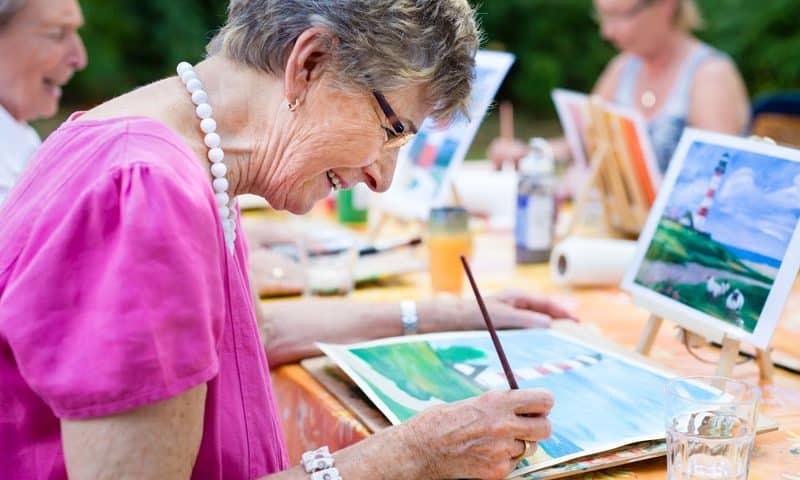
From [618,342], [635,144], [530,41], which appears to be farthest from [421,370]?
[530,41]

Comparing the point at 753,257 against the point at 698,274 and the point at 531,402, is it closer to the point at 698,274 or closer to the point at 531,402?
the point at 698,274

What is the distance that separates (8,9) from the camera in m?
2.24

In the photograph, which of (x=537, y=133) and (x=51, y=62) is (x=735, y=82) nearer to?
(x=51, y=62)

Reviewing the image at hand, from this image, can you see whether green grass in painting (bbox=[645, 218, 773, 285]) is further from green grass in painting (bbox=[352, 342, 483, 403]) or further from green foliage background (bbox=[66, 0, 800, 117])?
green foliage background (bbox=[66, 0, 800, 117])

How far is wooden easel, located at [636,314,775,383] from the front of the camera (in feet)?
4.55

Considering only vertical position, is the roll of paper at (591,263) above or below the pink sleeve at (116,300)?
below

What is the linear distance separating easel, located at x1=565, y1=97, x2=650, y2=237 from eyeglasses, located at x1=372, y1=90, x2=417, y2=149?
4.04ft

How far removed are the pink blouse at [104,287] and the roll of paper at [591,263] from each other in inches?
46.0

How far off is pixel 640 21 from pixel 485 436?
8.72 ft

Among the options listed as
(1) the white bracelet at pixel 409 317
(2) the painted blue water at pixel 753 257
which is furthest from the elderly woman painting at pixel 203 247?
(2) the painted blue water at pixel 753 257

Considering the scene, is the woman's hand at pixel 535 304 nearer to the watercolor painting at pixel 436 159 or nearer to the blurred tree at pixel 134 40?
the watercolor painting at pixel 436 159

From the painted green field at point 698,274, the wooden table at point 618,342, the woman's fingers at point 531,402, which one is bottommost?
the wooden table at point 618,342

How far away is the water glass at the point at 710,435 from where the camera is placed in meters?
1.05

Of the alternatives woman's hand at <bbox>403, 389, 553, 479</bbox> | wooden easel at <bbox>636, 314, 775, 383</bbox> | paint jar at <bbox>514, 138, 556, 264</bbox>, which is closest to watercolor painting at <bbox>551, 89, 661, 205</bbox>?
paint jar at <bbox>514, 138, 556, 264</bbox>
